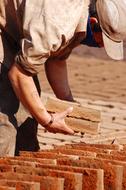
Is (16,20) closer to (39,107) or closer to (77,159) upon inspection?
(39,107)

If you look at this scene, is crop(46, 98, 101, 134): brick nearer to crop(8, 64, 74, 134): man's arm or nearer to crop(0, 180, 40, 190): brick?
crop(8, 64, 74, 134): man's arm

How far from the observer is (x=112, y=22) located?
5.11 meters

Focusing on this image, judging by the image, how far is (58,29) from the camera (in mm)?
4754

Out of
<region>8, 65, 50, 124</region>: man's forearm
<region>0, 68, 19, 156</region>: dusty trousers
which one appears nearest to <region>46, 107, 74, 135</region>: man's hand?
<region>8, 65, 50, 124</region>: man's forearm

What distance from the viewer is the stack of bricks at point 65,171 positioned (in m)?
4.14

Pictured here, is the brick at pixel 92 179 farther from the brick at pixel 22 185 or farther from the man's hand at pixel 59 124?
the man's hand at pixel 59 124

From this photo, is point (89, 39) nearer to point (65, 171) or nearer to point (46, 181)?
point (65, 171)

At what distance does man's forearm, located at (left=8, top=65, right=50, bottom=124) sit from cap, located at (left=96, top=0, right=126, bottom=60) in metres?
0.54

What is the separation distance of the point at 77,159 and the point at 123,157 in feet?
0.93

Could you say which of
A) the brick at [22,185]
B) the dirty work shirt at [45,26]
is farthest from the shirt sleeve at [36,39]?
the brick at [22,185]

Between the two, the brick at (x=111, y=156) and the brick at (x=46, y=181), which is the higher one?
the brick at (x=46, y=181)

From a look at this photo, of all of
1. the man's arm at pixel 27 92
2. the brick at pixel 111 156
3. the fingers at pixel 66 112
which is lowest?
the brick at pixel 111 156

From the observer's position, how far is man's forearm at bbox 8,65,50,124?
492cm

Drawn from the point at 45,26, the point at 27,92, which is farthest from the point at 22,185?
the point at 45,26
